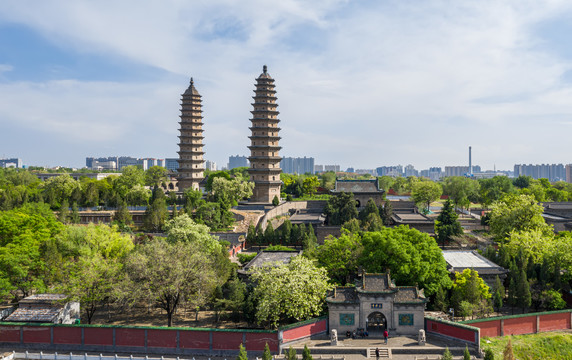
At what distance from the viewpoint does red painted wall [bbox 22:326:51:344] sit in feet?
79.2

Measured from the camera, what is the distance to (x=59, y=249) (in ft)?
102

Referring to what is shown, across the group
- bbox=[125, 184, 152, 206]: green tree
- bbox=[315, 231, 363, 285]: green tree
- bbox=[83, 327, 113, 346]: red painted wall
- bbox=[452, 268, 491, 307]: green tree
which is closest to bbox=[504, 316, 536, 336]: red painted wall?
bbox=[452, 268, 491, 307]: green tree

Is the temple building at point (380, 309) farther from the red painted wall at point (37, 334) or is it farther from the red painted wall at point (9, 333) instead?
the red painted wall at point (9, 333)

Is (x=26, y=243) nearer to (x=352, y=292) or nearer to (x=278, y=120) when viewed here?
(x=352, y=292)

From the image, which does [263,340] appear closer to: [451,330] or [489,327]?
[451,330]

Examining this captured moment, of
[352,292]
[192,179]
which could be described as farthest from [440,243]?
[192,179]

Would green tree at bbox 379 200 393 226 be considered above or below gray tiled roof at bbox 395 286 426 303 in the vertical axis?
above

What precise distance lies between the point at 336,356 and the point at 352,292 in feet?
12.7

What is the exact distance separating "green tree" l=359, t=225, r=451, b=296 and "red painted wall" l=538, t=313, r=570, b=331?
5310 millimetres

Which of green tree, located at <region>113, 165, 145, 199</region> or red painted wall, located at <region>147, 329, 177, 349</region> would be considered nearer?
red painted wall, located at <region>147, 329, 177, 349</region>

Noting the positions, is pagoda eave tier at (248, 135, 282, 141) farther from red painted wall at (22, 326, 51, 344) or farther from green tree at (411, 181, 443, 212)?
red painted wall at (22, 326, 51, 344)

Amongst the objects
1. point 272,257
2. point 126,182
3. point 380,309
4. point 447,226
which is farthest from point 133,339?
point 126,182

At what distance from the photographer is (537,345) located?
24.1 metres

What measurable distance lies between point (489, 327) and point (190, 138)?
50.9 meters
